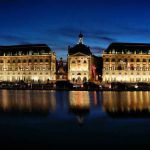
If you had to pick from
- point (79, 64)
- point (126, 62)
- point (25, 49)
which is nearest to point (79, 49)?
point (79, 64)

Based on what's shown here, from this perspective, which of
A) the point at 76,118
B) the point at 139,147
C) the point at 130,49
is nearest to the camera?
the point at 139,147

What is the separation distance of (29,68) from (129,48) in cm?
3966

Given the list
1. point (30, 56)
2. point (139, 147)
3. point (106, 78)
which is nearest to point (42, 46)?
point (30, 56)

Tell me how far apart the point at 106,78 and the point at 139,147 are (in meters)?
119

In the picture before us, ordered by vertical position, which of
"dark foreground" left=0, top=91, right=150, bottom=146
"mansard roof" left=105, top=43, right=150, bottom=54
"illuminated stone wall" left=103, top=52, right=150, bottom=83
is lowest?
"dark foreground" left=0, top=91, right=150, bottom=146

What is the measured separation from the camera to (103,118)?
22.9m

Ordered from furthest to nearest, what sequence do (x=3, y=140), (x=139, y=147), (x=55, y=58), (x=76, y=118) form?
(x=55, y=58)
(x=76, y=118)
(x=3, y=140)
(x=139, y=147)

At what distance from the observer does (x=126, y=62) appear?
5266 inches

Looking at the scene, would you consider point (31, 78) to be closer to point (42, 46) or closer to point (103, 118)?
point (42, 46)

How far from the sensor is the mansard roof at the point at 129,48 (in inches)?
5212

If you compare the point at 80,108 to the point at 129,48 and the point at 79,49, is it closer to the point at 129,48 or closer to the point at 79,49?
the point at 79,49

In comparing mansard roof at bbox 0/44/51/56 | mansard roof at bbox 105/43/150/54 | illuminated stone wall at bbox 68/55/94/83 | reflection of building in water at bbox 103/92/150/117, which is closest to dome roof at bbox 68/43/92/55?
illuminated stone wall at bbox 68/55/94/83

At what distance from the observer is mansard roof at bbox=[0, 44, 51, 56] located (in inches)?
5349

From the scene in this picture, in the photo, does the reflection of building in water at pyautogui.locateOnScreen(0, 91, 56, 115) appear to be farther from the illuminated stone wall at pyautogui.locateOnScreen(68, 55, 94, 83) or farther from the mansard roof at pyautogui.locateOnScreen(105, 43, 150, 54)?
the mansard roof at pyautogui.locateOnScreen(105, 43, 150, 54)
